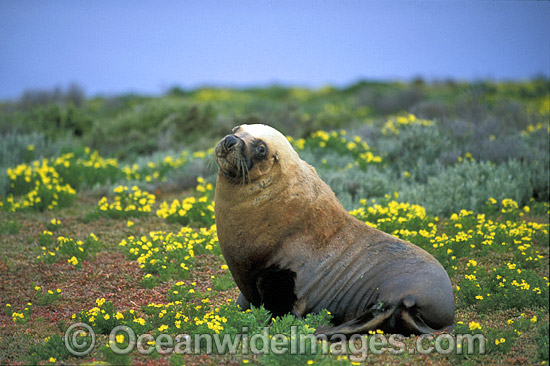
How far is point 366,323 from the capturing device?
517cm

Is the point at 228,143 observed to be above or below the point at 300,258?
above

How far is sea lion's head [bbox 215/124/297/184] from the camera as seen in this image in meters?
5.21

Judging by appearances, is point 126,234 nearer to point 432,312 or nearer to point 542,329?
point 432,312

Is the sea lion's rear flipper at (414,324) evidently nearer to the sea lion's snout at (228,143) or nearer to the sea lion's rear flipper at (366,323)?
the sea lion's rear flipper at (366,323)

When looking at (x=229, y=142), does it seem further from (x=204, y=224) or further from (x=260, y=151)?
(x=204, y=224)

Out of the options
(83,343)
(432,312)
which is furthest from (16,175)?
(432,312)

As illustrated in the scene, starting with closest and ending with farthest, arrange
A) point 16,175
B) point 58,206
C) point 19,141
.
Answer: point 58,206 → point 16,175 → point 19,141

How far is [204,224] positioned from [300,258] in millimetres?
3627

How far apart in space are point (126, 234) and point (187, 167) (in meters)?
3.65

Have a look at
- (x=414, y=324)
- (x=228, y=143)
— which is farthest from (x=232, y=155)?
(x=414, y=324)

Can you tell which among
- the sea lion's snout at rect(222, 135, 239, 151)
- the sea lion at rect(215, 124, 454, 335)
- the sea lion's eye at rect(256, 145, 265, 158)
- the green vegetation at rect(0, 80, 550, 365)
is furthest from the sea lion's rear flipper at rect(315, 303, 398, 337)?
the sea lion's snout at rect(222, 135, 239, 151)

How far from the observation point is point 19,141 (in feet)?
43.7

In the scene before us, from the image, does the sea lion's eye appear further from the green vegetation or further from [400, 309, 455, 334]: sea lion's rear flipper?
[400, 309, 455, 334]: sea lion's rear flipper

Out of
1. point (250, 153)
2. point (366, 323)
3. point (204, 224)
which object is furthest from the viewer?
point (204, 224)
